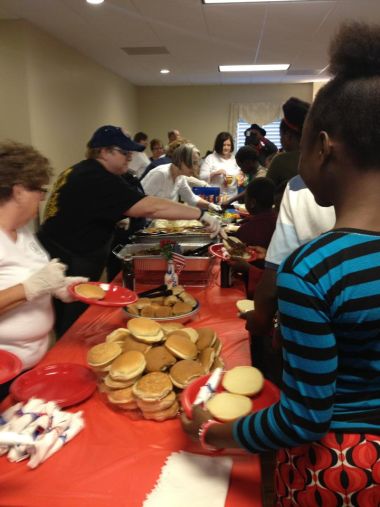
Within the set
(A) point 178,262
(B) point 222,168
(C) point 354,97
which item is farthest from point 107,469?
(B) point 222,168

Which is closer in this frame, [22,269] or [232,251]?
[22,269]

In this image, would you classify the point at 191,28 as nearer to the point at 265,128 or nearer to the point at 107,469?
the point at 107,469

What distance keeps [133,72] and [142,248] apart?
6.11 meters

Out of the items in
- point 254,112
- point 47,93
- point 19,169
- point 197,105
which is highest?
point 197,105

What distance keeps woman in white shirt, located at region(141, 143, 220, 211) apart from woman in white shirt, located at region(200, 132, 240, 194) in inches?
54.3

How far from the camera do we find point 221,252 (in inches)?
83.4

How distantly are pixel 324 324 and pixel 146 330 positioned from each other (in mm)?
725

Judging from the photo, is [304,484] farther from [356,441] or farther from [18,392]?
[18,392]

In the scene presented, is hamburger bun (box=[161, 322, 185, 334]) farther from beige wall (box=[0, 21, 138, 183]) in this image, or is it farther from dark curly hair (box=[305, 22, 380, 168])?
beige wall (box=[0, 21, 138, 183])

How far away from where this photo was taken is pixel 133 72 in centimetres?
741

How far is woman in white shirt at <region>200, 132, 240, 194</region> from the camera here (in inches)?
205

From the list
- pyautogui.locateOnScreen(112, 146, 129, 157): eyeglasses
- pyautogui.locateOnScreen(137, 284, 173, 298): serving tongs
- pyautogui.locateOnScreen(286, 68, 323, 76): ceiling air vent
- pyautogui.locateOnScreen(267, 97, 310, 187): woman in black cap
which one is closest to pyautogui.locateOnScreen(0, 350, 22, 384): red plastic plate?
pyautogui.locateOnScreen(137, 284, 173, 298): serving tongs

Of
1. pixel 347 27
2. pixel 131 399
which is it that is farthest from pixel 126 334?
pixel 347 27

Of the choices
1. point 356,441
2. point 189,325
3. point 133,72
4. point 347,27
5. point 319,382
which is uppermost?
point 133,72
